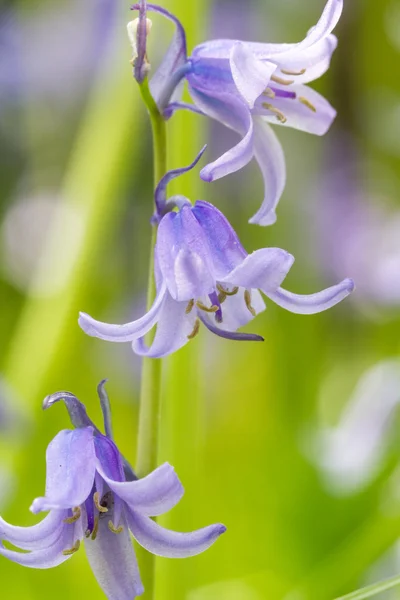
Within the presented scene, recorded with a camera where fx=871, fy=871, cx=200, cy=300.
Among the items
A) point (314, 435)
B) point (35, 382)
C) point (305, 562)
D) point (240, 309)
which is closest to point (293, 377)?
point (314, 435)

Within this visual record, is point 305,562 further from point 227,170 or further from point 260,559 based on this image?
point 227,170

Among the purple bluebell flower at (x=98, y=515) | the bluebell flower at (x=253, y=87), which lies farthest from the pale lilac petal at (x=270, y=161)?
the purple bluebell flower at (x=98, y=515)

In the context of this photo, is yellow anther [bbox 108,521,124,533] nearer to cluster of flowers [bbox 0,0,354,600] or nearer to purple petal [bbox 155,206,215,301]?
cluster of flowers [bbox 0,0,354,600]

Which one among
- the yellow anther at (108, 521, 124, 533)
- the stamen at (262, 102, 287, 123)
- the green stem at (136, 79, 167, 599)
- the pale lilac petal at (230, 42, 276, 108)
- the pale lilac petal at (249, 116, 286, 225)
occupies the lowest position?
the yellow anther at (108, 521, 124, 533)

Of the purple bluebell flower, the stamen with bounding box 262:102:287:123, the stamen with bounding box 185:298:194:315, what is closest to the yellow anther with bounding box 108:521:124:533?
the purple bluebell flower

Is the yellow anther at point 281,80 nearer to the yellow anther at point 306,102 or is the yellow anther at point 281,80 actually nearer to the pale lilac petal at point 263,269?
the yellow anther at point 306,102

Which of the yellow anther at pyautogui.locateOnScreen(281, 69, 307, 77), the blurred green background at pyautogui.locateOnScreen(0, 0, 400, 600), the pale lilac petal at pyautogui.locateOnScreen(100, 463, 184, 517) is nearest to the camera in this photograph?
the pale lilac petal at pyautogui.locateOnScreen(100, 463, 184, 517)

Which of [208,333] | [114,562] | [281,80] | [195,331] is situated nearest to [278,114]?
[281,80]
